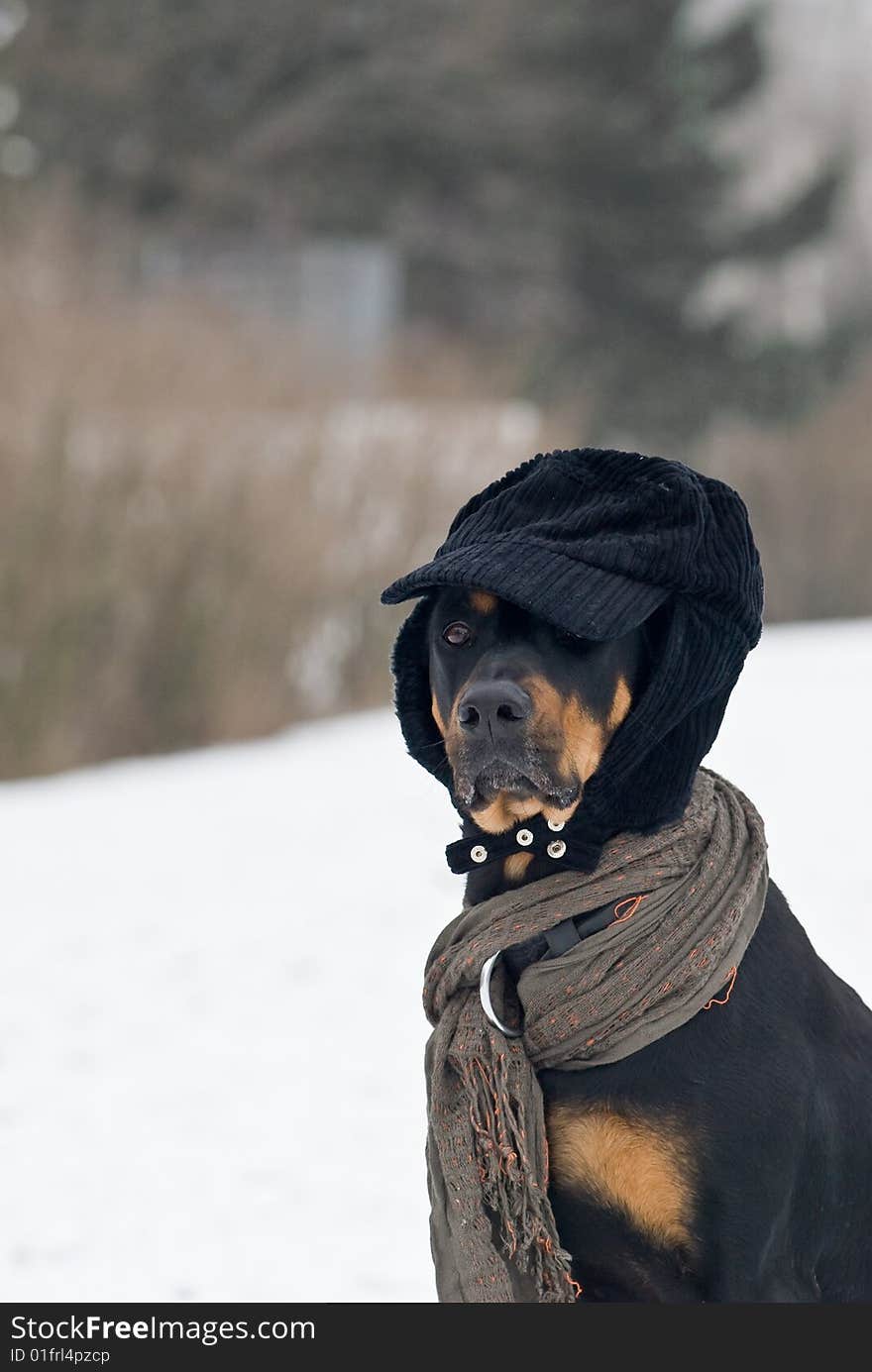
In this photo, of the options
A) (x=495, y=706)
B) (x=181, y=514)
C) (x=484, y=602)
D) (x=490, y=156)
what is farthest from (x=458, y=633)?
(x=490, y=156)

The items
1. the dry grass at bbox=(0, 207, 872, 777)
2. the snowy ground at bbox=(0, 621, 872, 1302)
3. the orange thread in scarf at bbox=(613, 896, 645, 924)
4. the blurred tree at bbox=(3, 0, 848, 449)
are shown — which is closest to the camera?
the orange thread in scarf at bbox=(613, 896, 645, 924)

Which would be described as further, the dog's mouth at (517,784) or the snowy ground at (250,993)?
the snowy ground at (250,993)

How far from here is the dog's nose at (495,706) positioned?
245cm

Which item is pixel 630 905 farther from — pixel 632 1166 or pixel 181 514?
pixel 181 514

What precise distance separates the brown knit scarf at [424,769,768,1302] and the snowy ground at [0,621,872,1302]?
1186 mm

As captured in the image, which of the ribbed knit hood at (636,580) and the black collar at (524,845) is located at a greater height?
the ribbed knit hood at (636,580)

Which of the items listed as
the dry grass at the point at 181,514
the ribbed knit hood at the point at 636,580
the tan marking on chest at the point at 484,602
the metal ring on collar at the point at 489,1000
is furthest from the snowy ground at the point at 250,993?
the tan marking on chest at the point at 484,602

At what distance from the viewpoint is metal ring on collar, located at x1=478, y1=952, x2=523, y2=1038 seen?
2.56m

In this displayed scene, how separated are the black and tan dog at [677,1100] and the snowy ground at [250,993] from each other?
1.33 meters

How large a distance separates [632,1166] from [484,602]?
31.3 inches

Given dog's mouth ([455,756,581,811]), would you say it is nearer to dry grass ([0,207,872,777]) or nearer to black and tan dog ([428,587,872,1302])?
black and tan dog ([428,587,872,1302])

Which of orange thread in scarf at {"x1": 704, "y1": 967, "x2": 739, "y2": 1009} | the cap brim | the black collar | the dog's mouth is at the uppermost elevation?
the cap brim

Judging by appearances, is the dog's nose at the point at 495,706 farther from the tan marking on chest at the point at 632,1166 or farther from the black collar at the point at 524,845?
the tan marking on chest at the point at 632,1166

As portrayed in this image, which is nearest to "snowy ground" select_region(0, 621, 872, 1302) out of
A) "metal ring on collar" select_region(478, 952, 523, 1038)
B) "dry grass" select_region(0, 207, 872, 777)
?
"dry grass" select_region(0, 207, 872, 777)
